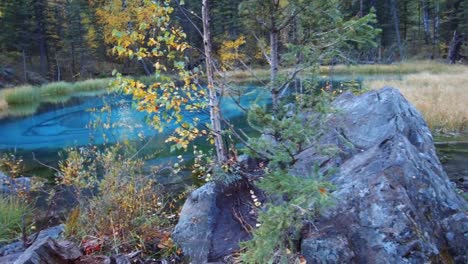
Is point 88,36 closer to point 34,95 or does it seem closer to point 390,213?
point 34,95

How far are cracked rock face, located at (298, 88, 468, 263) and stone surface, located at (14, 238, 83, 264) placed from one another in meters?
2.09

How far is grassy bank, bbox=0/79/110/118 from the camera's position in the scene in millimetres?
20781

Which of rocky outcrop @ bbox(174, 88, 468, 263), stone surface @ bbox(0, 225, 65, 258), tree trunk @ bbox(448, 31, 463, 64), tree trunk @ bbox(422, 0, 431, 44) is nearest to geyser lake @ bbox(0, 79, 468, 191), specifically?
rocky outcrop @ bbox(174, 88, 468, 263)

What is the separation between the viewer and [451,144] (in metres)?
9.52

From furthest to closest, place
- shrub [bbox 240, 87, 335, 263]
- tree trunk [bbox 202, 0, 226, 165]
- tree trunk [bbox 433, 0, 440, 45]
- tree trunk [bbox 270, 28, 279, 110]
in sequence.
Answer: tree trunk [bbox 433, 0, 440, 45]
tree trunk [bbox 202, 0, 226, 165]
tree trunk [bbox 270, 28, 279, 110]
shrub [bbox 240, 87, 335, 263]

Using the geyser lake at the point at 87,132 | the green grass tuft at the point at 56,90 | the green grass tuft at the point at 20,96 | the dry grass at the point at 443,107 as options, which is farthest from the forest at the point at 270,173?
the green grass tuft at the point at 56,90

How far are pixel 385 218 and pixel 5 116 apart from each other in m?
18.9

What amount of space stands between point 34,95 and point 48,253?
915 inches

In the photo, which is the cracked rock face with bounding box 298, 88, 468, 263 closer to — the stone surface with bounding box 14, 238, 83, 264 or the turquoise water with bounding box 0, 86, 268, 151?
the stone surface with bounding box 14, 238, 83, 264

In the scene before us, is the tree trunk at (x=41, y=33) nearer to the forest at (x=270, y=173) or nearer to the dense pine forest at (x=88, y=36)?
the dense pine forest at (x=88, y=36)

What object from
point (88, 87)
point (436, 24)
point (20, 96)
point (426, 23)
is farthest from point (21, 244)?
point (426, 23)

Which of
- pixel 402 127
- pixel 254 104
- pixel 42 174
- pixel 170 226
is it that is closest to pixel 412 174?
pixel 402 127

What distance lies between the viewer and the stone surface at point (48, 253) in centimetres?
354

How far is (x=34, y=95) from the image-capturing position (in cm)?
2464
